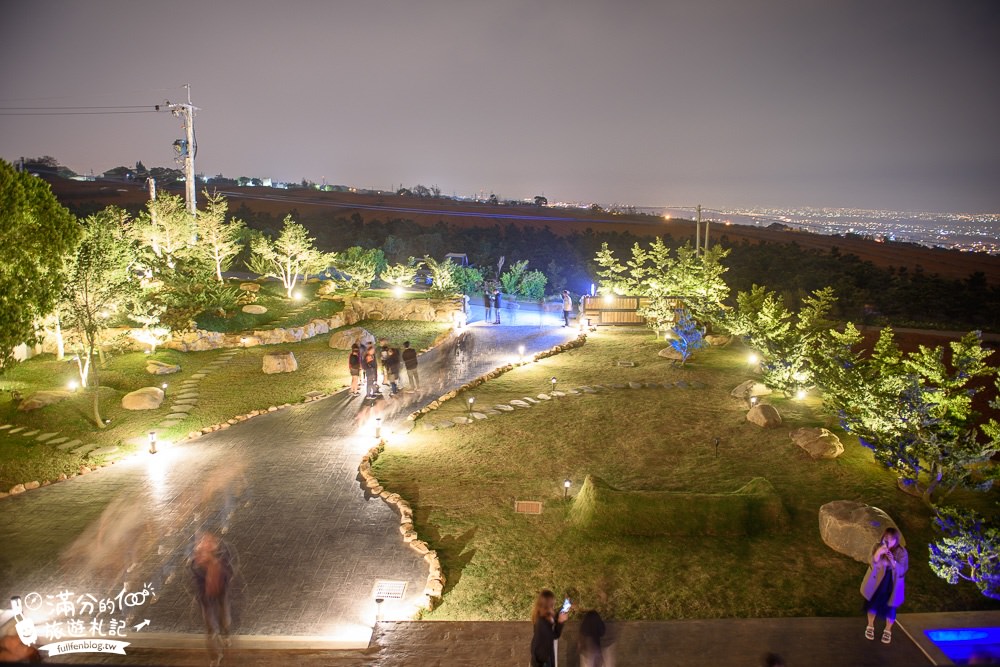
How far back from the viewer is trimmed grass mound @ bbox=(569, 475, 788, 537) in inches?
311

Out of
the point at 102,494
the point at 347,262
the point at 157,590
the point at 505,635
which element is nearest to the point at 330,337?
the point at 347,262

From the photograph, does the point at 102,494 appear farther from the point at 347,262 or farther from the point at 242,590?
the point at 347,262

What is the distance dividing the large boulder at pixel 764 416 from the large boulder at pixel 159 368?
14385 millimetres

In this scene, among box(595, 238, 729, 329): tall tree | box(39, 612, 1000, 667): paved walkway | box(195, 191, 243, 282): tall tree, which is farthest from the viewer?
box(195, 191, 243, 282): tall tree

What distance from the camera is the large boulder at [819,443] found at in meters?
10.0

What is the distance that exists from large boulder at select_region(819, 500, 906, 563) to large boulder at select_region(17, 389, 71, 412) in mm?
14808

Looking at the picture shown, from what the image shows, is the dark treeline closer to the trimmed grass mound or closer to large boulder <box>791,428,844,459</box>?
large boulder <box>791,428,844,459</box>

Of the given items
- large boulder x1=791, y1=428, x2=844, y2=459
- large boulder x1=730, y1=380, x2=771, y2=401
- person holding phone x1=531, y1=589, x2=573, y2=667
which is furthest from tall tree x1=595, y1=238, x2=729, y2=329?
person holding phone x1=531, y1=589, x2=573, y2=667

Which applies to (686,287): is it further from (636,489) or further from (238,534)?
(238,534)

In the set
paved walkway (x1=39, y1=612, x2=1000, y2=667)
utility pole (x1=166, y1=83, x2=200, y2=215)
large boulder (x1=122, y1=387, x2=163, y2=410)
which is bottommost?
paved walkway (x1=39, y1=612, x2=1000, y2=667)

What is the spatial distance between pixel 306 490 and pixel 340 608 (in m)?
3.17

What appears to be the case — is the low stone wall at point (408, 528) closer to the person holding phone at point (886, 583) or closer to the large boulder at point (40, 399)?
the person holding phone at point (886, 583)

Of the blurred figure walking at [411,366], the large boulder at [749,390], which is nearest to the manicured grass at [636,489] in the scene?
the large boulder at [749,390]

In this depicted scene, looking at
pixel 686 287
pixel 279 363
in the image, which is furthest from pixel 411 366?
pixel 686 287
